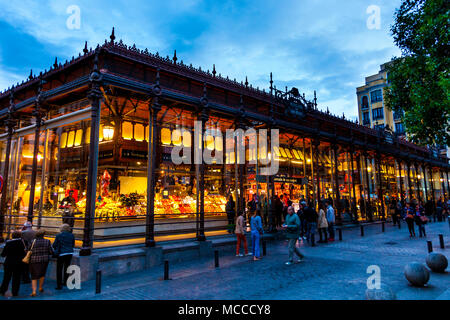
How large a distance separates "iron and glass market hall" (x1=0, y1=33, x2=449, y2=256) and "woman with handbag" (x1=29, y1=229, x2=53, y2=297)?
1.20 metres

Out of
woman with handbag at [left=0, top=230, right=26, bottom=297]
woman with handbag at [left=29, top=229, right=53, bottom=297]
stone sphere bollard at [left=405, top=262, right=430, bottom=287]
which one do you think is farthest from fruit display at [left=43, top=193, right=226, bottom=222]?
stone sphere bollard at [left=405, top=262, right=430, bottom=287]

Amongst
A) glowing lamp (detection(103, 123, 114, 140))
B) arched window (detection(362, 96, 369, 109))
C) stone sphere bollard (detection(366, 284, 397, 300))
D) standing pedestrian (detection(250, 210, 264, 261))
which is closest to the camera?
stone sphere bollard (detection(366, 284, 397, 300))

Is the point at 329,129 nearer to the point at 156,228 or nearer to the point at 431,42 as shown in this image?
the point at 431,42

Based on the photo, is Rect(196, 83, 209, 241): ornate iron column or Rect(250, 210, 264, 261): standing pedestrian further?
Rect(196, 83, 209, 241): ornate iron column

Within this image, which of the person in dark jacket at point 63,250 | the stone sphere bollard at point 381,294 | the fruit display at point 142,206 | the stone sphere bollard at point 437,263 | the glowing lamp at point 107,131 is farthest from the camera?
the glowing lamp at point 107,131

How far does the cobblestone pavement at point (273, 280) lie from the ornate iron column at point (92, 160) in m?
1.73

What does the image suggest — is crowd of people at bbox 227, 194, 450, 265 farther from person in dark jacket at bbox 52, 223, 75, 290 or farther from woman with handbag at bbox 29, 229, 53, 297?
woman with handbag at bbox 29, 229, 53, 297

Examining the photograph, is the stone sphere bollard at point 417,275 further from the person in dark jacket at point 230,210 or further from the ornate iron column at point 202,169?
the person in dark jacket at point 230,210

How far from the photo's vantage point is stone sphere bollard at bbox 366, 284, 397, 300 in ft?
18.2

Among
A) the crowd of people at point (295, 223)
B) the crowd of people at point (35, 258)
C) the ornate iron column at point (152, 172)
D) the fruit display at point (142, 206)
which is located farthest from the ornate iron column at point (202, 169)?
the crowd of people at point (35, 258)

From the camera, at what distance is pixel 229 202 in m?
16.3

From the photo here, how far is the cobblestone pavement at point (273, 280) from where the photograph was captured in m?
7.05

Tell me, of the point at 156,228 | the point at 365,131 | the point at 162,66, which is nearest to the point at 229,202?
the point at 156,228
